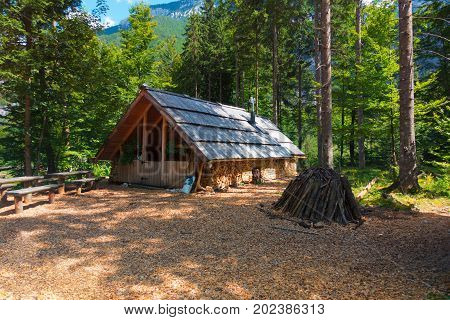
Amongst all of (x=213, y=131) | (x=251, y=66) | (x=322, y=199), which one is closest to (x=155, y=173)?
(x=213, y=131)

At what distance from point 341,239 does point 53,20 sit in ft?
51.7

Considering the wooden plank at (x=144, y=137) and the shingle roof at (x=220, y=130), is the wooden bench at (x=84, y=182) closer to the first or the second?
the wooden plank at (x=144, y=137)

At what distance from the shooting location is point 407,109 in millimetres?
9438

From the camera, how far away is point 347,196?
791cm

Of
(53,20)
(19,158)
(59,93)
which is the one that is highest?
(53,20)

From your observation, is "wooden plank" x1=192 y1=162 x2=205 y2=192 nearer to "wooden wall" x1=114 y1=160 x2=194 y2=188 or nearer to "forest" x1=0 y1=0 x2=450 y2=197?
"wooden wall" x1=114 y1=160 x2=194 y2=188

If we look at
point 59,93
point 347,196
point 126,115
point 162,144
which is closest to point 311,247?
point 347,196

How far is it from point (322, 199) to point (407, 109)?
4538 mm

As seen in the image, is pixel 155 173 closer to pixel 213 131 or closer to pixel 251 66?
pixel 213 131

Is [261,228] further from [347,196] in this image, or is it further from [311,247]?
[347,196]

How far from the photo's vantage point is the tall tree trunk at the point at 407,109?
9328mm

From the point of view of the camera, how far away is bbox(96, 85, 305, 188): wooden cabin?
12227 mm

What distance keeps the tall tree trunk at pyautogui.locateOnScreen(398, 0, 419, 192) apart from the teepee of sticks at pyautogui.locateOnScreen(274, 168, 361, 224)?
2815mm

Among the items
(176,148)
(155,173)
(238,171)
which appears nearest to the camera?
(176,148)
